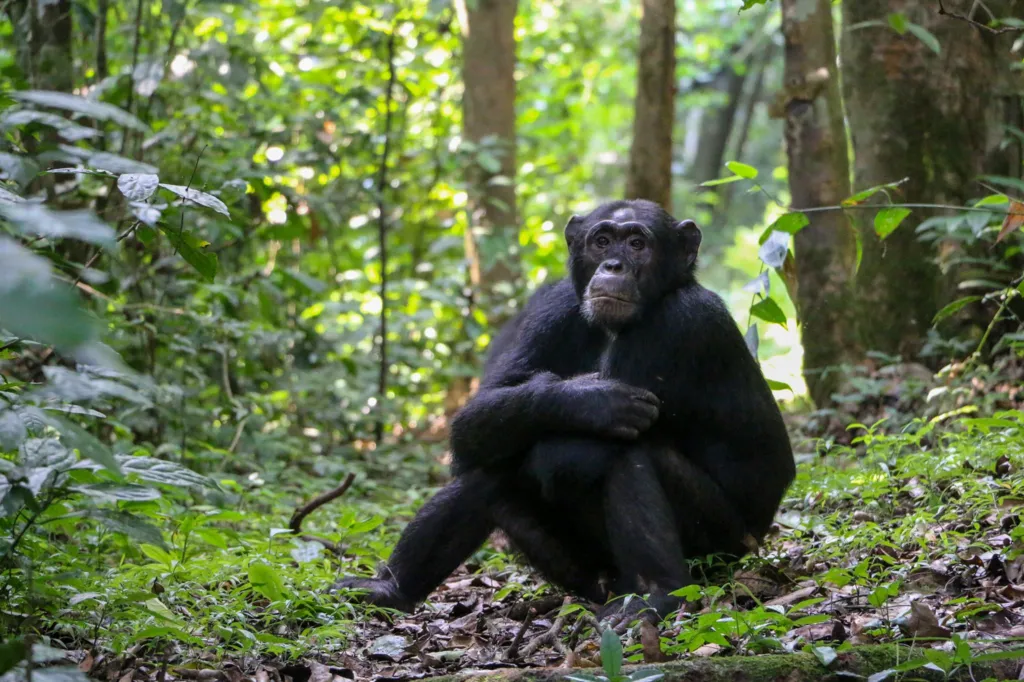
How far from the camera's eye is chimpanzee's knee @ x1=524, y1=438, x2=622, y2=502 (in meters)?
4.82

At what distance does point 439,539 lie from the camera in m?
5.11

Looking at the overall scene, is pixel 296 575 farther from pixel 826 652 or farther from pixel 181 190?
pixel 826 652

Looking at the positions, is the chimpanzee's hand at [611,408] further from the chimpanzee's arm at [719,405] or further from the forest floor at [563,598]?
the forest floor at [563,598]

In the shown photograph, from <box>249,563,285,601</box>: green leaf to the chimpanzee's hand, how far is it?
5.05 ft

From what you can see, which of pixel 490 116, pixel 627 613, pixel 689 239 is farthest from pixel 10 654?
pixel 490 116

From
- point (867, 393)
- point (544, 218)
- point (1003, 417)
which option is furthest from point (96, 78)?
point (544, 218)

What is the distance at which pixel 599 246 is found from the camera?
5641 millimetres

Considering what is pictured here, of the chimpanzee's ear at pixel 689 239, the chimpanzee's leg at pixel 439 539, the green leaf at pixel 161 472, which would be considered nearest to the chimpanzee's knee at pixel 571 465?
the chimpanzee's leg at pixel 439 539

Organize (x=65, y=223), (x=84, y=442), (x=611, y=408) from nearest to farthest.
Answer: (x=65, y=223)
(x=84, y=442)
(x=611, y=408)

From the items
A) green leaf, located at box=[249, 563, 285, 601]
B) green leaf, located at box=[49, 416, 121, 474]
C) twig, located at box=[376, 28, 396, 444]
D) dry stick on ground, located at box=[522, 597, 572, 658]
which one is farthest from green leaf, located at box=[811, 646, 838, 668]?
twig, located at box=[376, 28, 396, 444]

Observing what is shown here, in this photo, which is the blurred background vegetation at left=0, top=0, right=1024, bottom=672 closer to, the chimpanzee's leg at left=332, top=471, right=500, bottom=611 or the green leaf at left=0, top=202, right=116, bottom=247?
the green leaf at left=0, top=202, right=116, bottom=247

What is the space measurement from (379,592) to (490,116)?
23.7 ft

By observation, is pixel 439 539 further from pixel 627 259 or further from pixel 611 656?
pixel 611 656

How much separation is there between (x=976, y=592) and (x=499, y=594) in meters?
1.98
